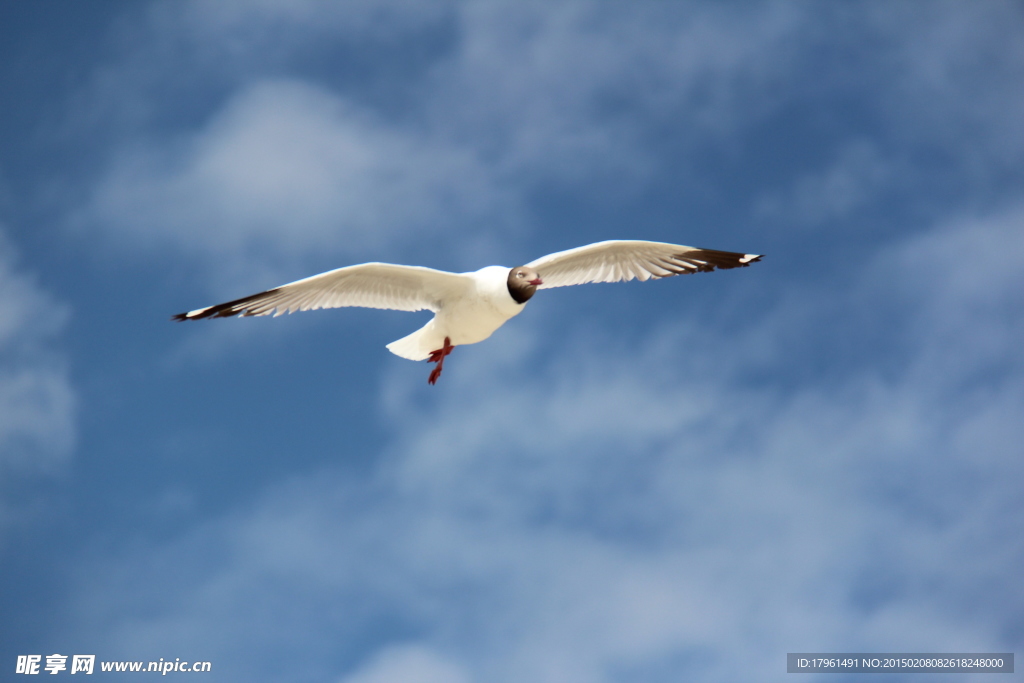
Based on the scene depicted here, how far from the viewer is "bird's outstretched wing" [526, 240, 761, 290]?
1020 cm

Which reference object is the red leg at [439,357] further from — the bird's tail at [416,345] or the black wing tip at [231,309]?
the black wing tip at [231,309]

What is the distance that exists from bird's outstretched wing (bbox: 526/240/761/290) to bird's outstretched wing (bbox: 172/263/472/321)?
4.53 ft

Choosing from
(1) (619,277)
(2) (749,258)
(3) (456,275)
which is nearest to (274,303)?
(3) (456,275)

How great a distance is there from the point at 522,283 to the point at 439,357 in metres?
1.58

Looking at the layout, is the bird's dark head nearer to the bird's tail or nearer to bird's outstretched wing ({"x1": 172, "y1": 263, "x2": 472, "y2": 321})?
bird's outstretched wing ({"x1": 172, "y1": 263, "x2": 472, "y2": 321})

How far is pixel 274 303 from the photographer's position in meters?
9.10

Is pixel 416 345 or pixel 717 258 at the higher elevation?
pixel 717 258

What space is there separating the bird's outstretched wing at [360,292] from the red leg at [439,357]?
0.44 metres

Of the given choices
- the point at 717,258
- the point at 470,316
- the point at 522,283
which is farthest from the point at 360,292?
the point at 717,258

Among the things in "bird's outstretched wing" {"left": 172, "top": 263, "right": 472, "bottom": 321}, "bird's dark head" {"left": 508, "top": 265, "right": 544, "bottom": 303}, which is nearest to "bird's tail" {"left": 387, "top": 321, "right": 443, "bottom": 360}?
"bird's outstretched wing" {"left": 172, "top": 263, "right": 472, "bottom": 321}

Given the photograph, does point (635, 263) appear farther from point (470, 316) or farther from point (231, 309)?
point (231, 309)

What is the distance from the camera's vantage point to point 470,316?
9.39m

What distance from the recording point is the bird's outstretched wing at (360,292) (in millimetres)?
8969

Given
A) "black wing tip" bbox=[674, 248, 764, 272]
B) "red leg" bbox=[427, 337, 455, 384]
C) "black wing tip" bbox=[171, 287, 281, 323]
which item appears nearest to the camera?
"black wing tip" bbox=[171, 287, 281, 323]
